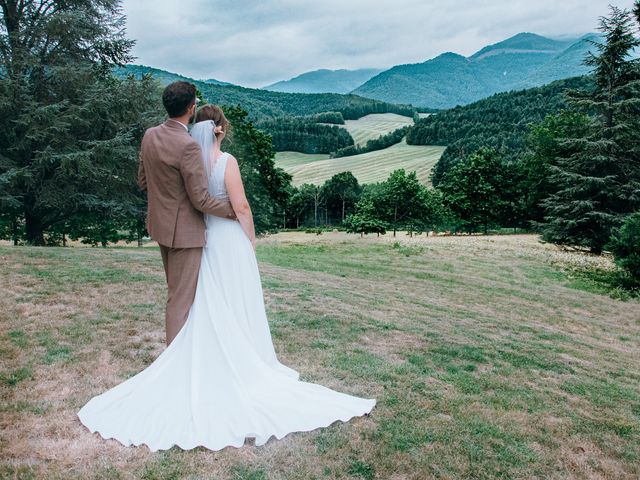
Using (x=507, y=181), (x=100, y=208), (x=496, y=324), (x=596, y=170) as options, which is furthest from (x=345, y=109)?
(x=496, y=324)

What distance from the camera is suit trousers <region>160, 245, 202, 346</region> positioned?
4.11 metres

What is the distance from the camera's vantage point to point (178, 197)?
399 cm

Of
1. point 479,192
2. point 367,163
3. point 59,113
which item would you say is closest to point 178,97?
point 59,113

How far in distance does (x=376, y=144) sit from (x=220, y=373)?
121179mm

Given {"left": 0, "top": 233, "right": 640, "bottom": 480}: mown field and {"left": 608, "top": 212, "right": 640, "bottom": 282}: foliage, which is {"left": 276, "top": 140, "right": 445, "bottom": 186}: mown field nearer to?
{"left": 608, "top": 212, "right": 640, "bottom": 282}: foliage

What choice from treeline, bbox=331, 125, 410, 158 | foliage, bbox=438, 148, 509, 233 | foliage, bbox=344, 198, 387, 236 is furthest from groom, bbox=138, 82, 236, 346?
treeline, bbox=331, 125, 410, 158

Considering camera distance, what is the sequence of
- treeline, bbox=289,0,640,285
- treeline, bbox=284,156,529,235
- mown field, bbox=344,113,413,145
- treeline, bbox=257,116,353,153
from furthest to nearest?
mown field, bbox=344,113,413,145
treeline, bbox=257,116,353,153
treeline, bbox=284,156,529,235
treeline, bbox=289,0,640,285

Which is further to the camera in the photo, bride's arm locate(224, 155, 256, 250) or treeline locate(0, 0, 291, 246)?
treeline locate(0, 0, 291, 246)

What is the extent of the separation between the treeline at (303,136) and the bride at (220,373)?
11319cm

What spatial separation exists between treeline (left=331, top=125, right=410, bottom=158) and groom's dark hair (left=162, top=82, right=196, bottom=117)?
112 meters

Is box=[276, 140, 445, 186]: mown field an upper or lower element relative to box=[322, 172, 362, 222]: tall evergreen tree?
upper

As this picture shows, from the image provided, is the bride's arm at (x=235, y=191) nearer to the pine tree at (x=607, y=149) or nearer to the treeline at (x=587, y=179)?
the treeline at (x=587, y=179)

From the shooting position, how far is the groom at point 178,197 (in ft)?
12.6

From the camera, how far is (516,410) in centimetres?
470
